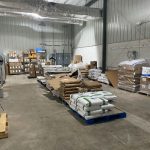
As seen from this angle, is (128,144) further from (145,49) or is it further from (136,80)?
(145,49)

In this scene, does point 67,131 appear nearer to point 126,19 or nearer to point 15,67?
point 126,19

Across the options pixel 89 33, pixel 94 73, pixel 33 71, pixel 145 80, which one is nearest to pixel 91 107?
pixel 145 80

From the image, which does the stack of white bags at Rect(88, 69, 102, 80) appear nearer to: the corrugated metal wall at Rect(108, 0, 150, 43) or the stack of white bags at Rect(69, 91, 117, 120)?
the corrugated metal wall at Rect(108, 0, 150, 43)

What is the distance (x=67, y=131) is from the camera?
3293 millimetres

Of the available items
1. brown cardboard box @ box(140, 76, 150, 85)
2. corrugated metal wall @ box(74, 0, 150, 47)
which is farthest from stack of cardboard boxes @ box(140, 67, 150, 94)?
corrugated metal wall @ box(74, 0, 150, 47)

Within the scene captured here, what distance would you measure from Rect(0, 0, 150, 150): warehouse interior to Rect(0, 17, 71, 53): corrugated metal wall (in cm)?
8

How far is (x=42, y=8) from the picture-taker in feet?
27.7

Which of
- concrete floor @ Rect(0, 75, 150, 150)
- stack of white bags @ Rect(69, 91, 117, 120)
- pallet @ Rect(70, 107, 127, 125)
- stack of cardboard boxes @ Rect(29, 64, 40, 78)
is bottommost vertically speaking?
concrete floor @ Rect(0, 75, 150, 150)

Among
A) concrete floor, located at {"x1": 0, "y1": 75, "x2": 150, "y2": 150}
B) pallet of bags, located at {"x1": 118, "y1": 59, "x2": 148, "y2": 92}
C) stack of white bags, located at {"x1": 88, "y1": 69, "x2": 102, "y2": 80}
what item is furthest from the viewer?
stack of white bags, located at {"x1": 88, "y1": 69, "x2": 102, "y2": 80}

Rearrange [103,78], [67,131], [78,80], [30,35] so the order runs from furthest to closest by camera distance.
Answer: [30,35]
[103,78]
[78,80]
[67,131]

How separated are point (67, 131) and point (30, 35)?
43.0ft

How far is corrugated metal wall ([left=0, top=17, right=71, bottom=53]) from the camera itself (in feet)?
45.9

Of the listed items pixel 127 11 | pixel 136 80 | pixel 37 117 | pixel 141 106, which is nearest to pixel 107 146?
pixel 37 117

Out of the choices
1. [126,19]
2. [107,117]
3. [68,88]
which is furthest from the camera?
[126,19]
